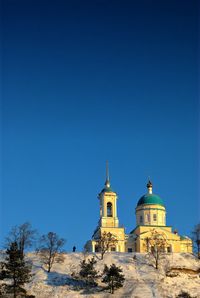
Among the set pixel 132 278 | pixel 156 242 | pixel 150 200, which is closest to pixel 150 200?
pixel 150 200

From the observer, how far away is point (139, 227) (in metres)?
95.9

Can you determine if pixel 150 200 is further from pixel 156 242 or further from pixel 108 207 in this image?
pixel 156 242

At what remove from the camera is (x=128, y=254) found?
270 feet

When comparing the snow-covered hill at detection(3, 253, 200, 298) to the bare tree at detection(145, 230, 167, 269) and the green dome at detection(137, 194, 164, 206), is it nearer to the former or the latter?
the bare tree at detection(145, 230, 167, 269)

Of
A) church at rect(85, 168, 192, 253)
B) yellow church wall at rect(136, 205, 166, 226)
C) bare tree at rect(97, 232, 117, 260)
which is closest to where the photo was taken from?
bare tree at rect(97, 232, 117, 260)

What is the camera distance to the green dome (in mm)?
99000

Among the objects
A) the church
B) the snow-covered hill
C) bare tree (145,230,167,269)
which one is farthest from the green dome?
the snow-covered hill

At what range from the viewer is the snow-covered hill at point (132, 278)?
66125 mm

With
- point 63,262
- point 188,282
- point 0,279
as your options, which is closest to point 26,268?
point 0,279

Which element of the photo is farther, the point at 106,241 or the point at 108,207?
the point at 108,207

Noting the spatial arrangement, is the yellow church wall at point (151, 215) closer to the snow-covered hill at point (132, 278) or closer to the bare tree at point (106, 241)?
the bare tree at point (106, 241)

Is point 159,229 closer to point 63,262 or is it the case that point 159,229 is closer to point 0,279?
point 63,262

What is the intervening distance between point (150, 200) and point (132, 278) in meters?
29.4

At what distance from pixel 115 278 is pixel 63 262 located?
12699 millimetres
